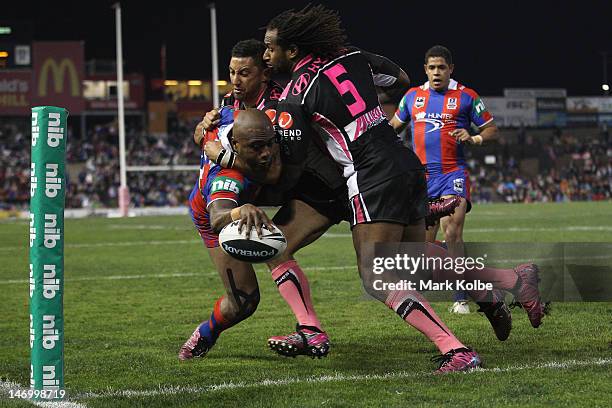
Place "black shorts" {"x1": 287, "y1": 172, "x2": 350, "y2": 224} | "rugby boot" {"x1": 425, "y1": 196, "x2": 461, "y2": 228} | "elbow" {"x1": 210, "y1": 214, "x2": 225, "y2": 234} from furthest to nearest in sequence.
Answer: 1. "rugby boot" {"x1": 425, "y1": 196, "x2": 461, "y2": 228}
2. "black shorts" {"x1": 287, "y1": 172, "x2": 350, "y2": 224}
3. "elbow" {"x1": 210, "y1": 214, "x2": 225, "y2": 234}

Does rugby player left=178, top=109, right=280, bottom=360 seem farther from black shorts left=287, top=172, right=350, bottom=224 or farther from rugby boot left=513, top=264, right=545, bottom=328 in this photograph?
rugby boot left=513, top=264, right=545, bottom=328

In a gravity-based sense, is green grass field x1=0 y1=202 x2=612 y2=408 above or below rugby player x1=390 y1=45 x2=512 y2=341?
below

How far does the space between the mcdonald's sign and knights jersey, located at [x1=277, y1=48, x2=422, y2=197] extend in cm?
→ 4560

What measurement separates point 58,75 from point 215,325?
4559cm

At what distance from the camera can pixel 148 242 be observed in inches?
811

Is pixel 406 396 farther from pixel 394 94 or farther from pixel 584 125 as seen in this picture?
pixel 584 125

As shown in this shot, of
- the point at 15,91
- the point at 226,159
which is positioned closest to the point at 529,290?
the point at 226,159

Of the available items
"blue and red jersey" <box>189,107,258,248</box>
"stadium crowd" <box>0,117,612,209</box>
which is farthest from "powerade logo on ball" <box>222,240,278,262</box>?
"stadium crowd" <box>0,117,612,209</box>

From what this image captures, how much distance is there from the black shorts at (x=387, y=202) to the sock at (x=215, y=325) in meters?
1.24

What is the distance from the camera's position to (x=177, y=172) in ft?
169

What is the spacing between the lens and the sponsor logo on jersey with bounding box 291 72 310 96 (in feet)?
19.3

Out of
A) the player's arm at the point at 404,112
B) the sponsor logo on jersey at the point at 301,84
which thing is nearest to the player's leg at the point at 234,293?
the sponsor logo on jersey at the point at 301,84

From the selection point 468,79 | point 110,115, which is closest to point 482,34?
point 468,79

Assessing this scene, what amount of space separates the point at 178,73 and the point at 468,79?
65.4ft
